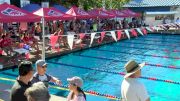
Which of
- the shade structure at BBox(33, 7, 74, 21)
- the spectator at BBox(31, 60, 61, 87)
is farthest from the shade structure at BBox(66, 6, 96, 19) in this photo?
the spectator at BBox(31, 60, 61, 87)

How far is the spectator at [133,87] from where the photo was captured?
136 inches

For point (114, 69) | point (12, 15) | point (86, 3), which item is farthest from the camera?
point (86, 3)

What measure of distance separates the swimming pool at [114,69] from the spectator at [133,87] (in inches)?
176

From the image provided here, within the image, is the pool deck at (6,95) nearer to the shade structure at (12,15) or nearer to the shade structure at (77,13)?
the shade structure at (12,15)

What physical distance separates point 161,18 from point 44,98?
30.4m

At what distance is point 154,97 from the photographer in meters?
8.59

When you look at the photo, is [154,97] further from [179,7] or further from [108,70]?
[179,7]

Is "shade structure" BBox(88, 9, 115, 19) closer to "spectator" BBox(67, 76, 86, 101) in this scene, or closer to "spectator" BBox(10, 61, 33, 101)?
"spectator" BBox(67, 76, 86, 101)

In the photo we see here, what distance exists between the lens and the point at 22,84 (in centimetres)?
350

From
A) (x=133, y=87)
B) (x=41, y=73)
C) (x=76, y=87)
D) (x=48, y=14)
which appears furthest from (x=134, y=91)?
(x=48, y=14)

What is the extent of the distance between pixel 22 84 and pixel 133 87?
1320 mm

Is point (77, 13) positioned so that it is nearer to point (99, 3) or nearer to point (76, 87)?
point (99, 3)

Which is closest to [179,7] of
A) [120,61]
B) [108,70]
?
[120,61]

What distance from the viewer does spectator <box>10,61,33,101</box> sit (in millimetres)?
3400
